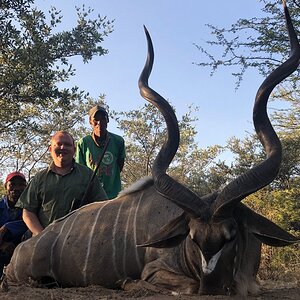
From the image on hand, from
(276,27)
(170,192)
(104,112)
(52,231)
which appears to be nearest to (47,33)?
(276,27)

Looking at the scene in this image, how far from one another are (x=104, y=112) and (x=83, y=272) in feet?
4.61

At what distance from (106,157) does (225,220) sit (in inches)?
74.9

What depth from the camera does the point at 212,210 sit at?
2438 mm

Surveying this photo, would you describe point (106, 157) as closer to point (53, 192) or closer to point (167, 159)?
point (53, 192)

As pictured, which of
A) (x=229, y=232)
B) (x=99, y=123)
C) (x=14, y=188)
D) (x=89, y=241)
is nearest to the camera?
(x=229, y=232)

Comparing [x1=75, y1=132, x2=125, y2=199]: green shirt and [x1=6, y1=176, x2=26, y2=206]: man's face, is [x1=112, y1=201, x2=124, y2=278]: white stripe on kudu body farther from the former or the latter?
[x1=6, y1=176, x2=26, y2=206]: man's face

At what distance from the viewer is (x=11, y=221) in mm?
3848

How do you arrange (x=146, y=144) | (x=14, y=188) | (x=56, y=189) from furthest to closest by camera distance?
(x=146, y=144) < (x=14, y=188) < (x=56, y=189)

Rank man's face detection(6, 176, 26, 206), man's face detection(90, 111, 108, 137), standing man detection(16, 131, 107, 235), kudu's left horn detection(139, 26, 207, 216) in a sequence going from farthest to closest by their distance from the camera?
man's face detection(90, 111, 108, 137)
man's face detection(6, 176, 26, 206)
standing man detection(16, 131, 107, 235)
kudu's left horn detection(139, 26, 207, 216)

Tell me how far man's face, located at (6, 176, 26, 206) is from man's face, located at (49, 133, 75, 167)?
18.8 inches

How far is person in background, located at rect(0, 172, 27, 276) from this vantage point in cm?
368

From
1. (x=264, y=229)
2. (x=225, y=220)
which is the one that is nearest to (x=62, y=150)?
(x=225, y=220)

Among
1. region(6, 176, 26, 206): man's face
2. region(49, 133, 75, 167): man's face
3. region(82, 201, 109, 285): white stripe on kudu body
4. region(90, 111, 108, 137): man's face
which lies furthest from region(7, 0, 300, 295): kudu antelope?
region(90, 111, 108, 137): man's face

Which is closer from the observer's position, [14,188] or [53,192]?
[53,192]
